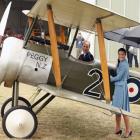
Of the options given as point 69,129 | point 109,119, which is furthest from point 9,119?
point 109,119

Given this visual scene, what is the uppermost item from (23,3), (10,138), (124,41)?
(23,3)

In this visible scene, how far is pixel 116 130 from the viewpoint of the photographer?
747 cm

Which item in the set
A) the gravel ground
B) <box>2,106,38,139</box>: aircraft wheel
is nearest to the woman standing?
the gravel ground

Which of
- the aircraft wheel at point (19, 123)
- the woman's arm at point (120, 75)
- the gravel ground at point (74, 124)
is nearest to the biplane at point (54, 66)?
the aircraft wheel at point (19, 123)

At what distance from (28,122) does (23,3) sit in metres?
16.4

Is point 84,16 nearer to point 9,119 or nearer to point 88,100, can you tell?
point 88,100

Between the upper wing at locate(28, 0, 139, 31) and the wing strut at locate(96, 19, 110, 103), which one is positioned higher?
the upper wing at locate(28, 0, 139, 31)

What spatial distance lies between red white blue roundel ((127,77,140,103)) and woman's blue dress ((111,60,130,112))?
70 cm

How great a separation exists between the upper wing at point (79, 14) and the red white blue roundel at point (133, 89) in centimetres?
103

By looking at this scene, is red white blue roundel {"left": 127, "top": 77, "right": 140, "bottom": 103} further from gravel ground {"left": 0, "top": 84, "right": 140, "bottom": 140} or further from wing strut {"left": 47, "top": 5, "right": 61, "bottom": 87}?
wing strut {"left": 47, "top": 5, "right": 61, "bottom": 87}

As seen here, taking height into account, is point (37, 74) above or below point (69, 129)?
above

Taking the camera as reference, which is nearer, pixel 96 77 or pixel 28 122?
pixel 28 122

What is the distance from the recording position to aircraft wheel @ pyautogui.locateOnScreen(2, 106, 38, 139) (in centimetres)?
627

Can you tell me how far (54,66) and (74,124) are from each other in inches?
75.2
